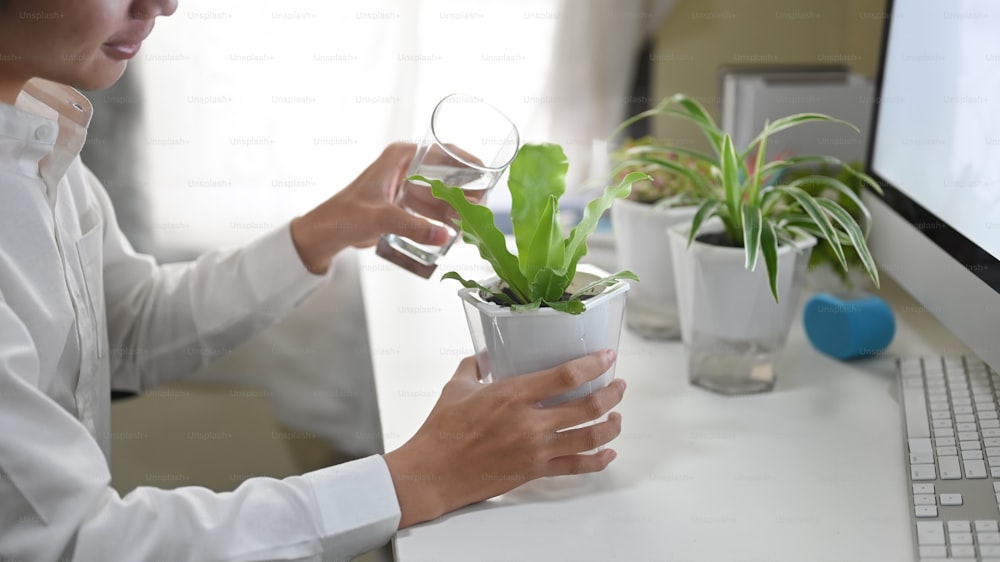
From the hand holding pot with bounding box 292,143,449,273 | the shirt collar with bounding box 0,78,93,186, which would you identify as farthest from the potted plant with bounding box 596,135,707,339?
the shirt collar with bounding box 0,78,93,186

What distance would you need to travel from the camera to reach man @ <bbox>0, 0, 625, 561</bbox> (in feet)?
2.12

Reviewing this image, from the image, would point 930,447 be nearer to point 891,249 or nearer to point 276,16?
point 891,249

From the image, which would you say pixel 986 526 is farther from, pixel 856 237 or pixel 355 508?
pixel 355 508

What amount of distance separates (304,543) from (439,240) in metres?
0.34

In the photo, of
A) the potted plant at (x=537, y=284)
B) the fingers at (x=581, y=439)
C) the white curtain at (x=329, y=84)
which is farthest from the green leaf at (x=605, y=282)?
the white curtain at (x=329, y=84)

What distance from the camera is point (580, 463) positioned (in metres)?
0.74

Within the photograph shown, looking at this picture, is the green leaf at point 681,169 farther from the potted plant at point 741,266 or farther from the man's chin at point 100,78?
the man's chin at point 100,78

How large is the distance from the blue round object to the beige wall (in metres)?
0.71

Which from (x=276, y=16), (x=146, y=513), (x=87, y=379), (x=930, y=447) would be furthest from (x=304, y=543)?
(x=276, y=16)

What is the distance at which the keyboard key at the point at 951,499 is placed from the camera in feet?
2.28

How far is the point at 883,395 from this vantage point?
914mm

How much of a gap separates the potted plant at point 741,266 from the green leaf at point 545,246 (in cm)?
19

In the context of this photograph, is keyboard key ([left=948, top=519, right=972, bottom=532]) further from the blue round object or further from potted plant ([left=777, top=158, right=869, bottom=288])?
potted plant ([left=777, top=158, right=869, bottom=288])

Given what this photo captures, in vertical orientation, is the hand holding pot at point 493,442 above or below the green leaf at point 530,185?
below
